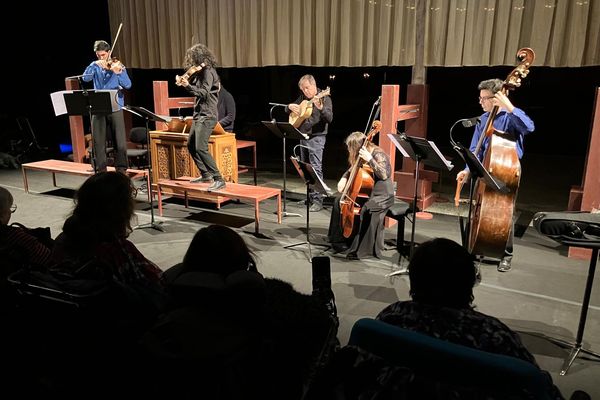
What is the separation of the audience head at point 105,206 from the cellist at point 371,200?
7.54ft

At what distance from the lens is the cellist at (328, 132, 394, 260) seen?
14.3 feet

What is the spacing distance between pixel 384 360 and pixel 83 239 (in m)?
1.36

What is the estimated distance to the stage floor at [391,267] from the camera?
130 inches

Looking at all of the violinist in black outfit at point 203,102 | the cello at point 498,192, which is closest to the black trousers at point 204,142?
the violinist in black outfit at point 203,102

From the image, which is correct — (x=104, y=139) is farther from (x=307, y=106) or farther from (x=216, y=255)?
(x=216, y=255)

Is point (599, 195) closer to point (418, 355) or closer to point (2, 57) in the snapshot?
point (418, 355)

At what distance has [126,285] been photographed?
193cm

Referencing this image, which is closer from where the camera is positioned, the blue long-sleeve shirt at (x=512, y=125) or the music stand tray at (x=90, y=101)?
the blue long-sleeve shirt at (x=512, y=125)

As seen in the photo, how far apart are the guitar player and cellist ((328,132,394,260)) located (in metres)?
→ 1.44

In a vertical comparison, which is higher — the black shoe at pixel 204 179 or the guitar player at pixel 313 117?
the guitar player at pixel 313 117

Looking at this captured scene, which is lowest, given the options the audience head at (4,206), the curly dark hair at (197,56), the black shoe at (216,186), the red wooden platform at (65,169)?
the red wooden platform at (65,169)

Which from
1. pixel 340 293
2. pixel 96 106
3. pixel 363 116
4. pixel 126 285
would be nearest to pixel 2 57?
pixel 96 106

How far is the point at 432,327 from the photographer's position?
1625 millimetres

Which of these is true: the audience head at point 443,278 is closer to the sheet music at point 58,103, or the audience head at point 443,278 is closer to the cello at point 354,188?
the cello at point 354,188
